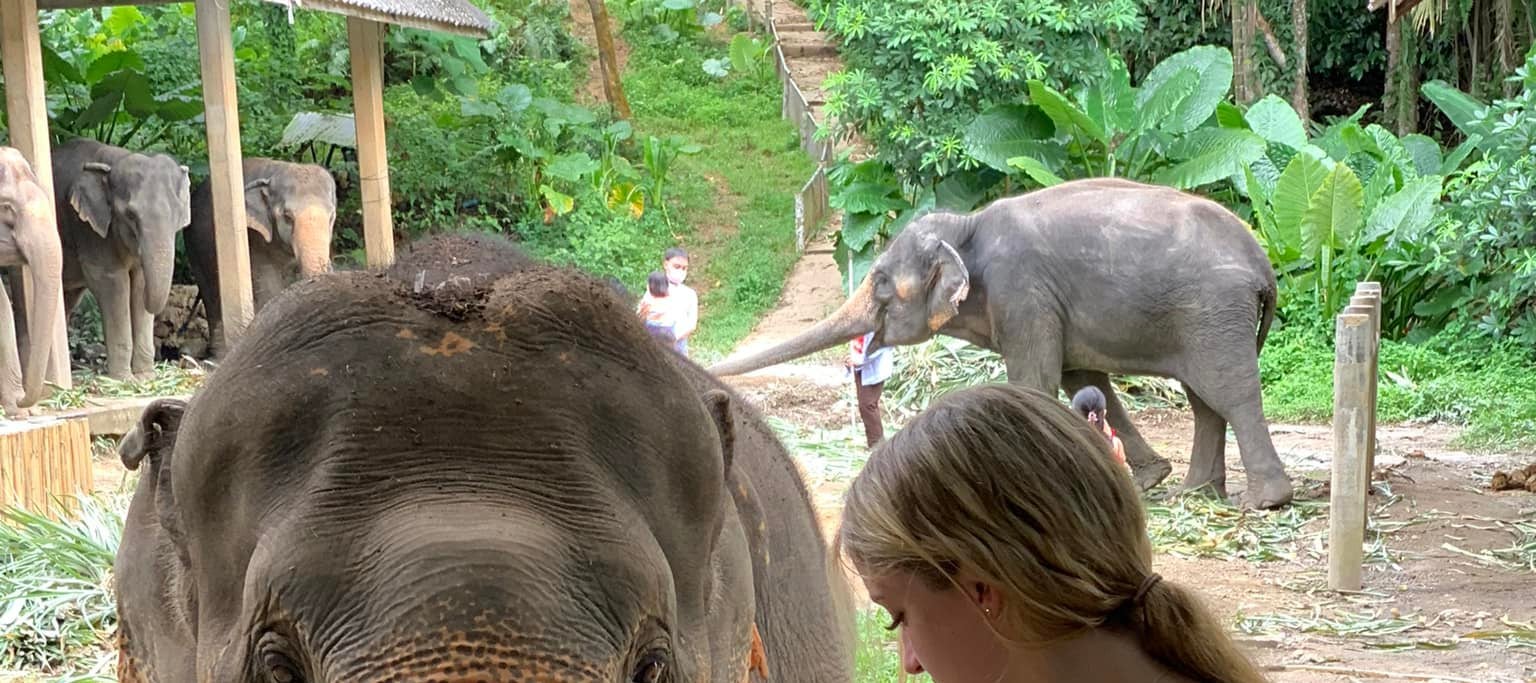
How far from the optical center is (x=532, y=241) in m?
→ 17.0

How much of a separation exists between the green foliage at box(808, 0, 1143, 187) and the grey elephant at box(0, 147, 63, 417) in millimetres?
6798

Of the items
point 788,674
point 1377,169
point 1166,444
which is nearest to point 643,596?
point 788,674

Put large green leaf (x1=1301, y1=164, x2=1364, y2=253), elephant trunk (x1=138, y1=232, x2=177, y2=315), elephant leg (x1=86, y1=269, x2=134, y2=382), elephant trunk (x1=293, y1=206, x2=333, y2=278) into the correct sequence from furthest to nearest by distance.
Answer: elephant trunk (x1=293, y1=206, x2=333, y2=278)
large green leaf (x1=1301, y1=164, x2=1364, y2=253)
elephant leg (x1=86, y1=269, x2=134, y2=382)
elephant trunk (x1=138, y1=232, x2=177, y2=315)

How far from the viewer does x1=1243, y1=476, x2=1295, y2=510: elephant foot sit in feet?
27.3

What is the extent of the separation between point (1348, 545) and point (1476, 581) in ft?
2.14

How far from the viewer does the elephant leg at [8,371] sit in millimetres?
8922

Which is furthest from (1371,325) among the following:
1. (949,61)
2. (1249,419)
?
(949,61)

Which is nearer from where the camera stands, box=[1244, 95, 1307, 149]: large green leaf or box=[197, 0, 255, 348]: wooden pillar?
box=[197, 0, 255, 348]: wooden pillar

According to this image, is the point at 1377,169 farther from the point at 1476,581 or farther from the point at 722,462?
the point at 722,462

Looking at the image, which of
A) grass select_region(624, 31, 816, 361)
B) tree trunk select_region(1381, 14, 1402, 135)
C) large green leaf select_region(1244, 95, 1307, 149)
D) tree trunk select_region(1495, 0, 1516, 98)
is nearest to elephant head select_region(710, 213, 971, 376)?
grass select_region(624, 31, 816, 361)

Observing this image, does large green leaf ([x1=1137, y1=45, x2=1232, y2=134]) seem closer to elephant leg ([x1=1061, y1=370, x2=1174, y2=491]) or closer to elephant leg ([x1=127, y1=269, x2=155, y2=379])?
elephant leg ([x1=1061, y1=370, x2=1174, y2=491])

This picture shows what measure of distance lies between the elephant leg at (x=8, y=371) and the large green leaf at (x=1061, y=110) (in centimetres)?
718

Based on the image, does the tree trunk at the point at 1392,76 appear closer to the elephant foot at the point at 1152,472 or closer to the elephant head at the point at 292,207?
the elephant foot at the point at 1152,472

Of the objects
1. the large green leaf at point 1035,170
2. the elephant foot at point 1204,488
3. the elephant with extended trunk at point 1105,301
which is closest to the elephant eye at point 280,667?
the elephant with extended trunk at point 1105,301
